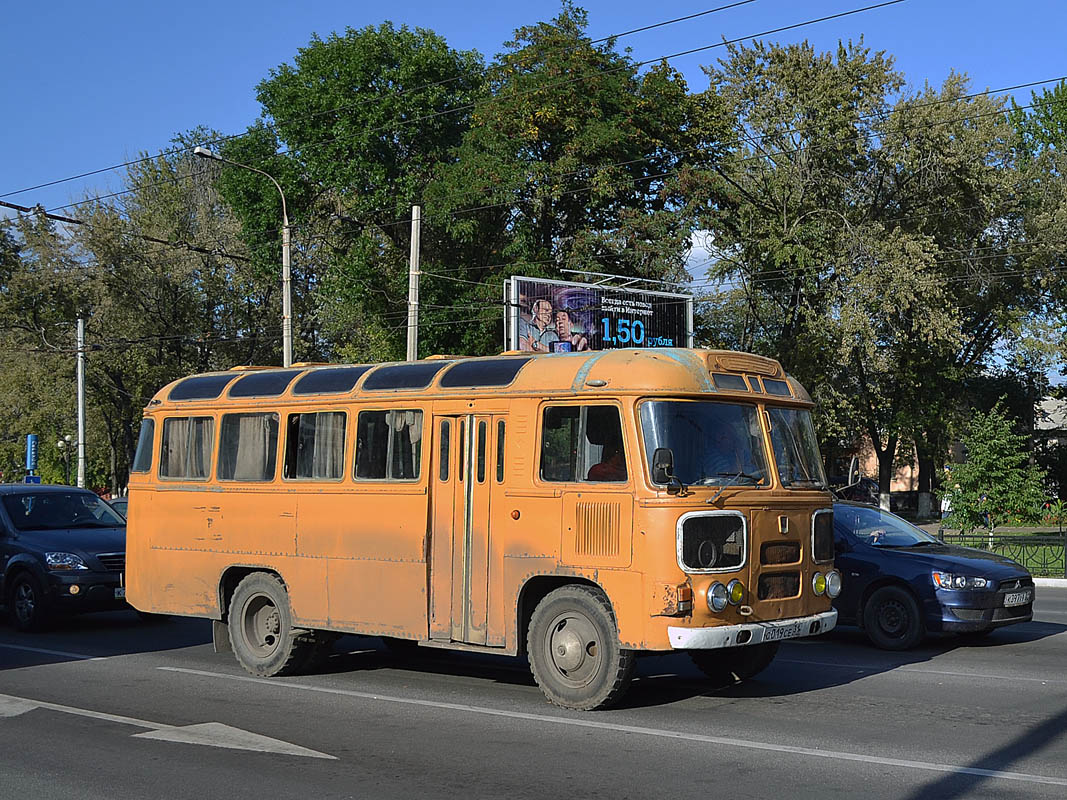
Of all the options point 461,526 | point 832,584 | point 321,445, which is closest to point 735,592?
point 832,584

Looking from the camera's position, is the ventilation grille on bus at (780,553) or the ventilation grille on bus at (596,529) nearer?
the ventilation grille on bus at (596,529)

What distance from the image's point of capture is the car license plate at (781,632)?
31.9ft

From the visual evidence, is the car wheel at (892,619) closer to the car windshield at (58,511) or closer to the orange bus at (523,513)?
the orange bus at (523,513)

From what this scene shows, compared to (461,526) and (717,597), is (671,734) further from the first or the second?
(461,526)

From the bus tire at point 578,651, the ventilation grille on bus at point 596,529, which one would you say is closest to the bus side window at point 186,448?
the bus tire at point 578,651

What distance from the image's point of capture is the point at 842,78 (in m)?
38.5

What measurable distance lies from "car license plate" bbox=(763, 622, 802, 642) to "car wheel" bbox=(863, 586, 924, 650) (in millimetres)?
3798

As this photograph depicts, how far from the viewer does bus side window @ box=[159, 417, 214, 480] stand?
12961mm

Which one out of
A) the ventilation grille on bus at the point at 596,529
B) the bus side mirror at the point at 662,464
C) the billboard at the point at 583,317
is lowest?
the ventilation grille on bus at the point at 596,529

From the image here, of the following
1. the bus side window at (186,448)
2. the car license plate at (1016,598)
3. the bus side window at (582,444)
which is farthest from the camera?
the car license plate at (1016,598)

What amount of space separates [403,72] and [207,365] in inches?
706

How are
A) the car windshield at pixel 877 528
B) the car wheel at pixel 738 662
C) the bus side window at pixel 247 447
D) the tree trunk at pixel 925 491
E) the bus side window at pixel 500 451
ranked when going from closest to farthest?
1. the bus side window at pixel 500 451
2. the car wheel at pixel 738 662
3. the bus side window at pixel 247 447
4. the car windshield at pixel 877 528
5. the tree trunk at pixel 925 491

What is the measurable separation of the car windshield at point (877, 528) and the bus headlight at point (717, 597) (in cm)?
522

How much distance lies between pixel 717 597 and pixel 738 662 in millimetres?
2112
